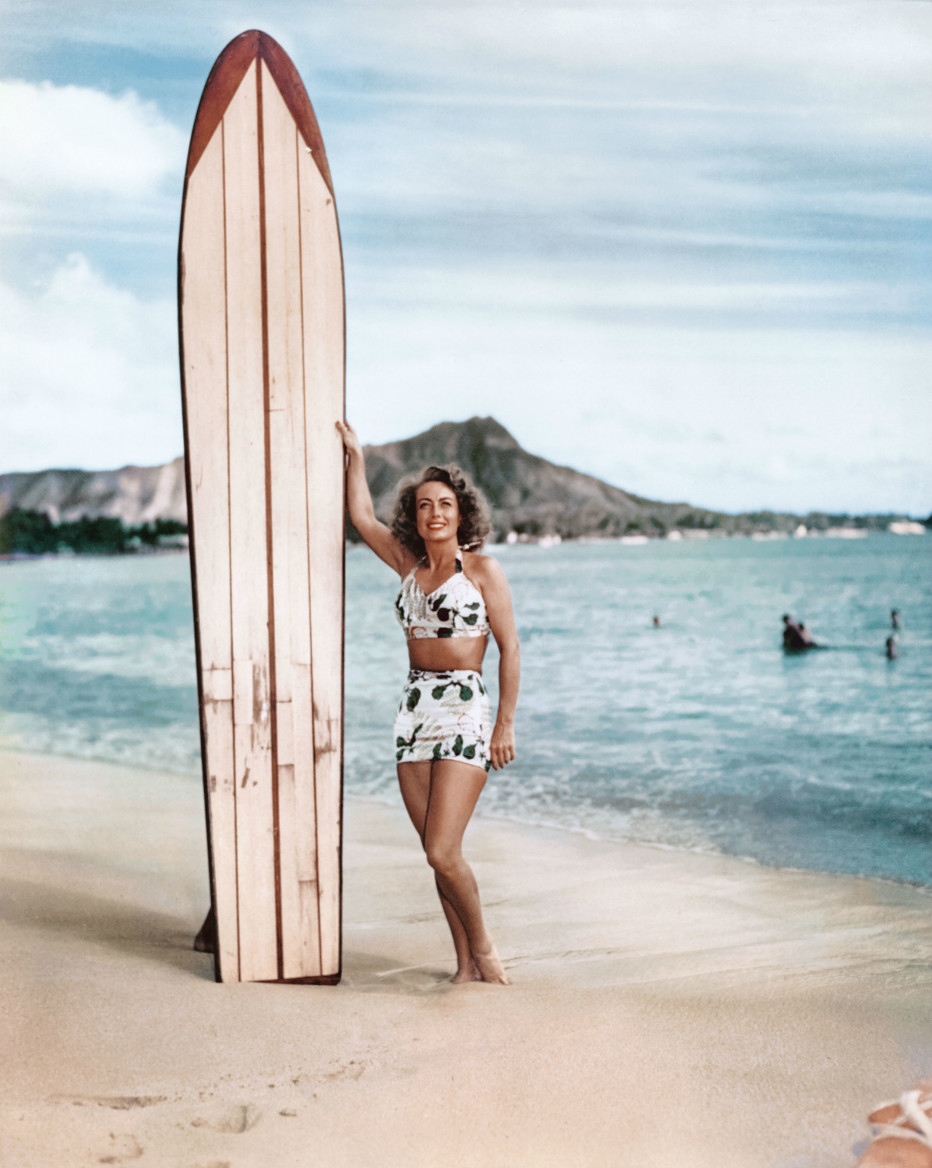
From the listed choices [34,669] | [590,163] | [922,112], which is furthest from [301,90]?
[590,163]

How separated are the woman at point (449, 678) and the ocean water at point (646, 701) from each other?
10.4 ft

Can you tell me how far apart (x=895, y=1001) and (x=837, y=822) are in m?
4.21

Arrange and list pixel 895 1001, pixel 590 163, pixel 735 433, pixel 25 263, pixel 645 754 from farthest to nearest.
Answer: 1. pixel 735 433
2. pixel 590 163
3. pixel 25 263
4. pixel 645 754
5. pixel 895 1001

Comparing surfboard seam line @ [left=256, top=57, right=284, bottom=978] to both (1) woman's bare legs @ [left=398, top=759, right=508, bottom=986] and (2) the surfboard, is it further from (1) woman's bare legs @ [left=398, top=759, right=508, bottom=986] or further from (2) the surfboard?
(1) woman's bare legs @ [left=398, top=759, right=508, bottom=986]

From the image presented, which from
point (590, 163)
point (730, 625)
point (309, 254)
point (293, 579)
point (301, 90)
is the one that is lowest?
point (730, 625)

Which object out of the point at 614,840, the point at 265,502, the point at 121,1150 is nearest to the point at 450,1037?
the point at 121,1150

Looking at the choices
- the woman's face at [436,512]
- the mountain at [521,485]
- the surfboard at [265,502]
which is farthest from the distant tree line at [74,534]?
the woman's face at [436,512]

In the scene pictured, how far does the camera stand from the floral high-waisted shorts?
296 centimetres

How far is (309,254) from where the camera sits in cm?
305

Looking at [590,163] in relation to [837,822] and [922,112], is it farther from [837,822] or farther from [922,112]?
[837,822]

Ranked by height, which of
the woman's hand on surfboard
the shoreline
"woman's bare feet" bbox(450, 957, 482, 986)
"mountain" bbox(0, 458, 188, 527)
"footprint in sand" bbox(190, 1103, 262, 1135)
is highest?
"mountain" bbox(0, 458, 188, 527)

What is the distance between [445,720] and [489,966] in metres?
0.71

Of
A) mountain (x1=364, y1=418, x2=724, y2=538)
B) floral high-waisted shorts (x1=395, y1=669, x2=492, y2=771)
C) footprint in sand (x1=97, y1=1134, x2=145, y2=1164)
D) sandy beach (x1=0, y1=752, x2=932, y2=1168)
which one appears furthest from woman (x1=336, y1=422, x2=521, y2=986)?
mountain (x1=364, y1=418, x2=724, y2=538)

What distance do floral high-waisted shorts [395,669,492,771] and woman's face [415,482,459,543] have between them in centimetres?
37
